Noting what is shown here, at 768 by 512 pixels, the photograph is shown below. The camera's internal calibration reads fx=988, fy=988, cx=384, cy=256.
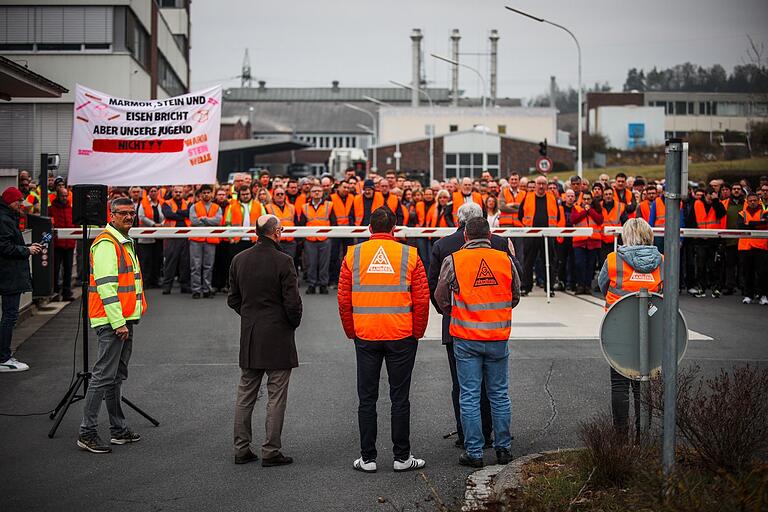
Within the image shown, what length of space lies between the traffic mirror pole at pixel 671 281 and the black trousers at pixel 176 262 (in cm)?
1472

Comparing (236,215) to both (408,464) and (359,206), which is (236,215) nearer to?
(359,206)

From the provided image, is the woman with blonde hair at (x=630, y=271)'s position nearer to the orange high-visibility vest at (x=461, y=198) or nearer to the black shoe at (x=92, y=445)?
the black shoe at (x=92, y=445)

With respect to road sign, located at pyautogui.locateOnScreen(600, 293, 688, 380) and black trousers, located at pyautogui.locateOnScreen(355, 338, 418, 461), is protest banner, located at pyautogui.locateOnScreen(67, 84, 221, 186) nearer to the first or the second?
black trousers, located at pyautogui.locateOnScreen(355, 338, 418, 461)

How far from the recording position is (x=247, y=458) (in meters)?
8.12

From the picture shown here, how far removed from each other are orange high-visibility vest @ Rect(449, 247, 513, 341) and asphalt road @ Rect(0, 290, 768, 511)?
114cm

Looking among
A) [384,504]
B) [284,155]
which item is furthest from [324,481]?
[284,155]

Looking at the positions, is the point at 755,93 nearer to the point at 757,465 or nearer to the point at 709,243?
the point at 709,243

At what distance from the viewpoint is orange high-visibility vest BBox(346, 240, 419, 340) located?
7.93 m

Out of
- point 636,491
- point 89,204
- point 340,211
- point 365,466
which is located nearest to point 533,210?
point 340,211

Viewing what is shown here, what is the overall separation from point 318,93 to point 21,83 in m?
138

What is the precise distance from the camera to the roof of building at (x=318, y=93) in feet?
485

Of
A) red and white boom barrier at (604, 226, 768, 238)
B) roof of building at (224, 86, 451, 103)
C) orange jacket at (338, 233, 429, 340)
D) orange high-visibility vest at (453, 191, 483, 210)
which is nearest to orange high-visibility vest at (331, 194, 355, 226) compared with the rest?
orange high-visibility vest at (453, 191, 483, 210)

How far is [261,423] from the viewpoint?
9492 millimetres

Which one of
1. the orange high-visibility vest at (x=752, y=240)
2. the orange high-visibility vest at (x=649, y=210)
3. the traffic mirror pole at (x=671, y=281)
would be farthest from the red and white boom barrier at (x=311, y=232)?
Result: the traffic mirror pole at (x=671, y=281)
